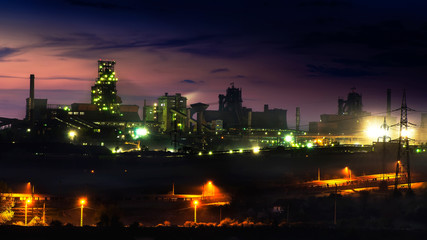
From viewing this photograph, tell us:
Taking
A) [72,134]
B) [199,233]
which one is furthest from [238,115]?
[199,233]

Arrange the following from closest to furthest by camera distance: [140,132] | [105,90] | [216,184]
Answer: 1. [216,184]
2. [140,132]
3. [105,90]

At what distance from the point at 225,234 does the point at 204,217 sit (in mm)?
10627

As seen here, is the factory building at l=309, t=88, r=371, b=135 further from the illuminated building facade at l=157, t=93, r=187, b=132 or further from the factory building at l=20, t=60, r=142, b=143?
the factory building at l=20, t=60, r=142, b=143

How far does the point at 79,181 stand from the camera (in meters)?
51.3

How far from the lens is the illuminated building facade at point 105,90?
97.5 metres

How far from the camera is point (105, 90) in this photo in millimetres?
98062

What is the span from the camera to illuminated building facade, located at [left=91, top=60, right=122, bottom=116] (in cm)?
9750

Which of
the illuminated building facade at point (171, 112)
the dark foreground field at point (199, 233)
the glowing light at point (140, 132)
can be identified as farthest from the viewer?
the illuminated building facade at point (171, 112)

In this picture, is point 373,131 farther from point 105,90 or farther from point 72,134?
point 72,134

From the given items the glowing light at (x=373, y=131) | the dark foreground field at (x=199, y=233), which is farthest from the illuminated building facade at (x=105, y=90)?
the dark foreground field at (x=199, y=233)

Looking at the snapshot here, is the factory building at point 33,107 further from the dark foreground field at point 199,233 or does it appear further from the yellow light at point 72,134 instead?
the dark foreground field at point 199,233

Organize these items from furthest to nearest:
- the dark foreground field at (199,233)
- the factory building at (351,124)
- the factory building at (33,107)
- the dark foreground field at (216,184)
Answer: the factory building at (351,124), the factory building at (33,107), the dark foreground field at (216,184), the dark foreground field at (199,233)

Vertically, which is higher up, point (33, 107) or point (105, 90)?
point (105, 90)

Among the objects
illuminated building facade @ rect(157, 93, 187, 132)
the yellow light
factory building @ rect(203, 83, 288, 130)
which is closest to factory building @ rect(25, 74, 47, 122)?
the yellow light
